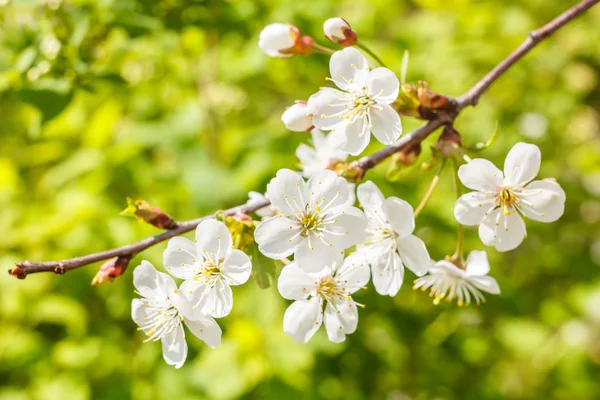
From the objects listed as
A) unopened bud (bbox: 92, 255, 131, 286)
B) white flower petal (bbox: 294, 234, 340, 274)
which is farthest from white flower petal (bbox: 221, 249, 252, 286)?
unopened bud (bbox: 92, 255, 131, 286)

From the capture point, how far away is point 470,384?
270 centimetres

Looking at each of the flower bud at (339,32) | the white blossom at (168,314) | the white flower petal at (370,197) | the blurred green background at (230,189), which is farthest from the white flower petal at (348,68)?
the blurred green background at (230,189)

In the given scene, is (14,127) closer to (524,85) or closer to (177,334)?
(177,334)

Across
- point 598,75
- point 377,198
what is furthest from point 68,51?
point 598,75

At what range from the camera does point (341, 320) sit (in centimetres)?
130

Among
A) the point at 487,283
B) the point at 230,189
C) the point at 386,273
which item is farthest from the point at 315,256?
the point at 230,189

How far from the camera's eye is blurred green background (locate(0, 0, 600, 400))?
2.00 metres

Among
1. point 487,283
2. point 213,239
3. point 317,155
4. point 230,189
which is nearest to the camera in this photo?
point 213,239

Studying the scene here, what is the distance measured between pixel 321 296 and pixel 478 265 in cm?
36

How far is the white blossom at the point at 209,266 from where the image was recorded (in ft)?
3.81

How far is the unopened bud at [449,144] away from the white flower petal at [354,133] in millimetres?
158

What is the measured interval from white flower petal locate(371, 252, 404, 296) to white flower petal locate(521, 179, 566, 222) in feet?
1.00

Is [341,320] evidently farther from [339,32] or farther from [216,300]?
[339,32]

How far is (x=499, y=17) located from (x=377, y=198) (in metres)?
1.85
